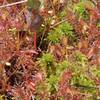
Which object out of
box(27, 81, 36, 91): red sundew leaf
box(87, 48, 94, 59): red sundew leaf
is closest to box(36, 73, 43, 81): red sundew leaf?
box(27, 81, 36, 91): red sundew leaf

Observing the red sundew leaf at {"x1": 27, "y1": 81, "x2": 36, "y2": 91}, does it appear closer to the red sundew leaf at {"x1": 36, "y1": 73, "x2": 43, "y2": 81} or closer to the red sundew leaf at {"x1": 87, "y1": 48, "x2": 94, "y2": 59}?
the red sundew leaf at {"x1": 36, "y1": 73, "x2": 43, "y2": 81}

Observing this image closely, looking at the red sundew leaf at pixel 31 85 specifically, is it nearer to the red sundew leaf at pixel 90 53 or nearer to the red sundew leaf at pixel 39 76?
the red sundew leaf at pixel 39 76

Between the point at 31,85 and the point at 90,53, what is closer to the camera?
the point at 31,85

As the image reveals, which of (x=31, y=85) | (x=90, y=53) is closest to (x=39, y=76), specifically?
(x=31, y=85)

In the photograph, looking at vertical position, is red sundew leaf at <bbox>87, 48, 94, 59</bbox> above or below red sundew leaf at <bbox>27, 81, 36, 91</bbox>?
above

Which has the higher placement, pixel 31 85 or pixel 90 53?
pixel 90 53

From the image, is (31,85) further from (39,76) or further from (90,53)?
(90,53)

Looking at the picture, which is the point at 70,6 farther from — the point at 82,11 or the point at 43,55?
the point at 43,55

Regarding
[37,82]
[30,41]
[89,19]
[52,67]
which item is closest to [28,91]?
[37,82]

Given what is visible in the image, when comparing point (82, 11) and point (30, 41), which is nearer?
point (30, 41)

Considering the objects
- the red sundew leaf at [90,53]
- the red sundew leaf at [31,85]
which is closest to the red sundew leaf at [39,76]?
the red sundew leaf at [31,85]

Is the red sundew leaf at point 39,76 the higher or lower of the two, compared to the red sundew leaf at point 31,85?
higher
